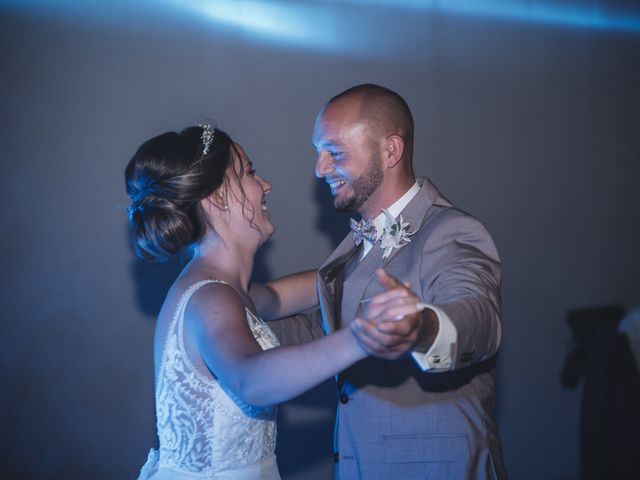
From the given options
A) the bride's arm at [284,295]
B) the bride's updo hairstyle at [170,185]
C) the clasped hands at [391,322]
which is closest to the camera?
the clasped hands at [391,322]

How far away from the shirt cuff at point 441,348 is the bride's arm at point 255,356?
153 millimetres

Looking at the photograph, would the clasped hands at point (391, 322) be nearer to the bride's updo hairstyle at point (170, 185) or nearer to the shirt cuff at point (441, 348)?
the shirt cuff at point (441, 348)

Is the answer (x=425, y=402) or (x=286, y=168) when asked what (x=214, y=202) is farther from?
(x=286, y=168)

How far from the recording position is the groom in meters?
1.43

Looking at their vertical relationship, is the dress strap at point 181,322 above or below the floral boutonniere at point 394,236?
below

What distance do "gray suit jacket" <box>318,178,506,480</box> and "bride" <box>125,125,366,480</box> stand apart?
306mm

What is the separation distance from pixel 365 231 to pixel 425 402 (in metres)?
0.63

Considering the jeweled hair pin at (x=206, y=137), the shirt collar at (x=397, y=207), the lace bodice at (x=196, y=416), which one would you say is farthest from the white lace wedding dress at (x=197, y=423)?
the shirt collar at (x=397, y=207)

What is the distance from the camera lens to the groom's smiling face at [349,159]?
228 centimetres

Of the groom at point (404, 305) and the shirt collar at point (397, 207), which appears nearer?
the groom at point (404, 305)

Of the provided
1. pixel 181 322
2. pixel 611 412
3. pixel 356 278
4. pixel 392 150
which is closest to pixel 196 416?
pixel 181 322

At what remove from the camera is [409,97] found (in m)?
3.73

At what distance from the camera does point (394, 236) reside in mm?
2094

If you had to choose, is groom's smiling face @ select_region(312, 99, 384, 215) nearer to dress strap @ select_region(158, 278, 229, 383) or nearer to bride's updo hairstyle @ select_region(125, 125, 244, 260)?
bride's updo hairstyle @ select_region(125, 125, 244, 260)
